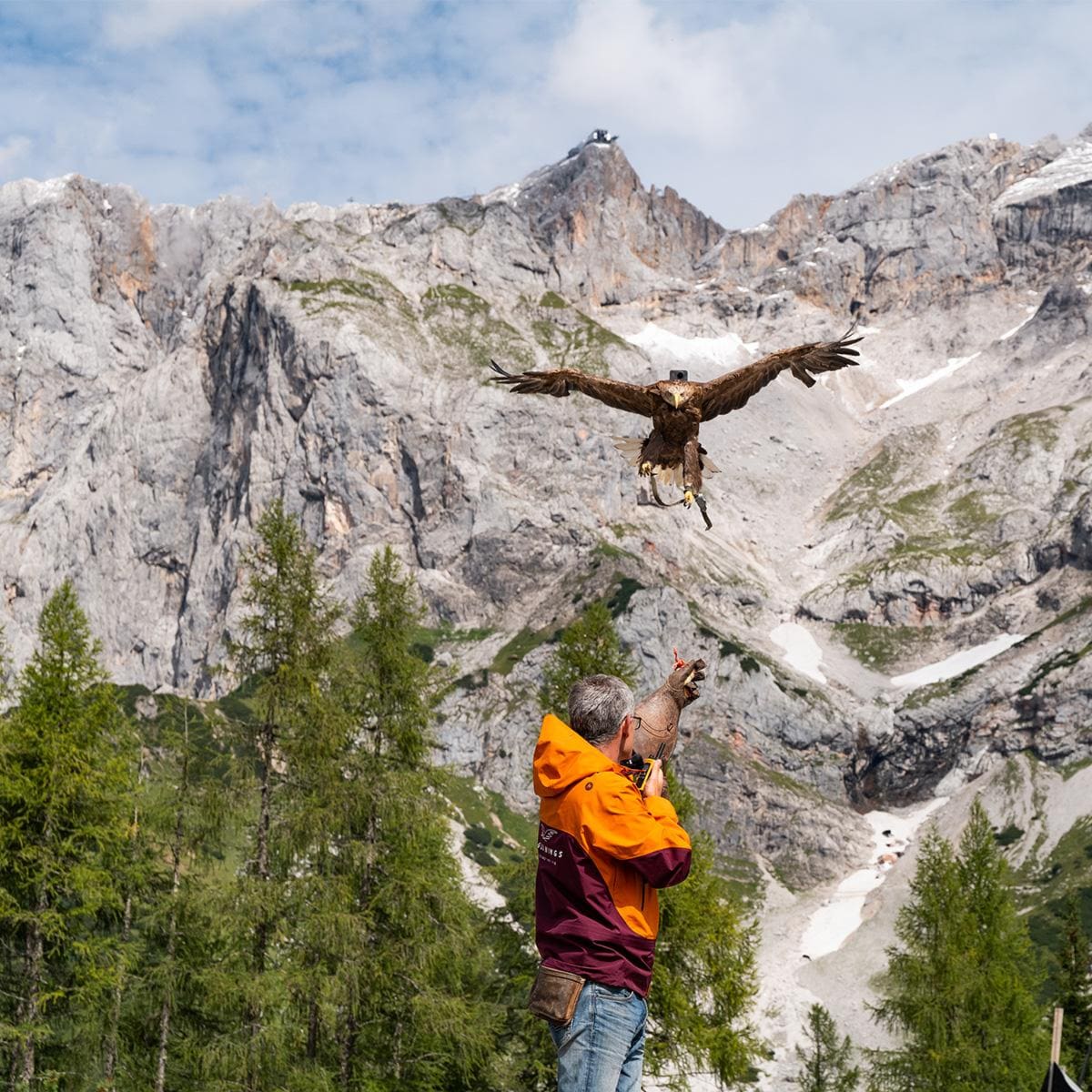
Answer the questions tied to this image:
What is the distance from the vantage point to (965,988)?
985 inches

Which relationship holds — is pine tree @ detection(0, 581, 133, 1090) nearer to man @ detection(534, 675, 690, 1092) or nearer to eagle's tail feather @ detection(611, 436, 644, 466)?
eagle's tail feather @ detection(611, 436, 644, 466)

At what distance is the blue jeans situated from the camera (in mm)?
5551

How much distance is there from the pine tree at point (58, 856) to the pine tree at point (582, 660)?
7681mm

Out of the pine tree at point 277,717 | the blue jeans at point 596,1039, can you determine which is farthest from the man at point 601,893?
the pine tree at point 277,717

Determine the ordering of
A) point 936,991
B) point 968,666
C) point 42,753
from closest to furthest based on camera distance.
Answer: point 42,753, point 936,991, point 968,666

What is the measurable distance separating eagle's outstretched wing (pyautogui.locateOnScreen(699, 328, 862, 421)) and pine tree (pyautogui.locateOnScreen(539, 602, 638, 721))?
454 inches

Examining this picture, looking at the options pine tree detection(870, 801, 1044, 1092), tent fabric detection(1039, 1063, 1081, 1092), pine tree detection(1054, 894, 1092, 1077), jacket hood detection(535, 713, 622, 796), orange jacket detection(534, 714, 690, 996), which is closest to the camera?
orange jacket detection(534, 714, 690, 996)

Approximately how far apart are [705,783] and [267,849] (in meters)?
138

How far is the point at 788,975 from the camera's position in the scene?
117 m

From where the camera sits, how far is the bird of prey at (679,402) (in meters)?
9.09

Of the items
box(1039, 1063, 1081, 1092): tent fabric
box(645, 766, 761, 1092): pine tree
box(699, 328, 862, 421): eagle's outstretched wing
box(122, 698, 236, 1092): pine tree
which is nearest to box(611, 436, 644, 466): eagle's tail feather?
box(699, 328, 862, 421): eagle's outstretched wing

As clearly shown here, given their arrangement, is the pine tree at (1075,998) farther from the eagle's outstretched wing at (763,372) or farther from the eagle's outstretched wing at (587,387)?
the eagle's outstretched wing at (587,387)

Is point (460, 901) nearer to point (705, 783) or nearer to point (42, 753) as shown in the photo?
point (42, 753)

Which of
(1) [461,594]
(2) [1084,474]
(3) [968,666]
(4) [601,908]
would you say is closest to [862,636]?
(3) [968,666]
